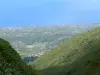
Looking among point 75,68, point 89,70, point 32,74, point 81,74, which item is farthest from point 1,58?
point 75,68

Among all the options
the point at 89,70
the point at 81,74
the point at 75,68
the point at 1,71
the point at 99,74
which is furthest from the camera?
the point at 75,68

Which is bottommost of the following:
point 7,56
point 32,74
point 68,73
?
point 68,73

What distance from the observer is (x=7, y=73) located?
4353cm

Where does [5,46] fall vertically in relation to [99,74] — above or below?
above

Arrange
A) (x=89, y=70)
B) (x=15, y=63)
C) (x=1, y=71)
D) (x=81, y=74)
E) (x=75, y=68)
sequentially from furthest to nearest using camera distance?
(x=75, y=68) < (x=81, y=74) < (x=89, y=70) < (x=15, y=63) < (x=1, y=71)

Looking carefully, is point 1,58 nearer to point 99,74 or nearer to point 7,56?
point 7,56

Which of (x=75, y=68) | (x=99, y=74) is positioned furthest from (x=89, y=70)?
(x=75, y=68)

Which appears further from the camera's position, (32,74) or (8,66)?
(32,74)

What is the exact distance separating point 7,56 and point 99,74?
3413 inches

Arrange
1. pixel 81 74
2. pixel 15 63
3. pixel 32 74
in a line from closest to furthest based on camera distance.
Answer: pixel 15 63 < pixel 32 74 < pixel 81 74

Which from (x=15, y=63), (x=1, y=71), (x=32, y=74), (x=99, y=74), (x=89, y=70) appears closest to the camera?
(x=1, y=71)

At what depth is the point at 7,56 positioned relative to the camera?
47.8 m

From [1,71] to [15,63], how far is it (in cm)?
448

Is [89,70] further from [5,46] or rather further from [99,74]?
[5,46]
